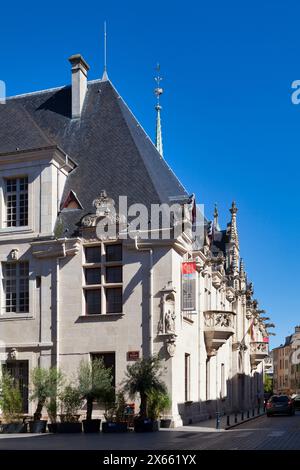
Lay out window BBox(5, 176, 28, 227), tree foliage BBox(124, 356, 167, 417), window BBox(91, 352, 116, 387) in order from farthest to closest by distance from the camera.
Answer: window BBox(5, 176, 28, 227) → window BBox(91, 352, 116, 387) → tree foliage BBox(124, 356, 167, 417)

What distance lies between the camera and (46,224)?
32.7 meters

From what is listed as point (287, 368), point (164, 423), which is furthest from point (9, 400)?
point (287, 368)

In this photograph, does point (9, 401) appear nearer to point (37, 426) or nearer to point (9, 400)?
point (9, 400)

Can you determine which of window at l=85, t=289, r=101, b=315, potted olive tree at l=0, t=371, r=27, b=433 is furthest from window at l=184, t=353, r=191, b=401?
potted olive tree at l=0, t=371, r=27, b=433

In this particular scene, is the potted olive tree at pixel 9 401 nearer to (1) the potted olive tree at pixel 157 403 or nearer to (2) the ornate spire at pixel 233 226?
(1) the potted olive tree at pixel 157 403

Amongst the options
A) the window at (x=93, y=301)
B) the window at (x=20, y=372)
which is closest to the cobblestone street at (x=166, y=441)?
the window at (x=20, y=372)

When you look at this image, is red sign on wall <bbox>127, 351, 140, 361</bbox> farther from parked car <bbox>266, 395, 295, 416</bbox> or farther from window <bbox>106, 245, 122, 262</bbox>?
parked car <bbox>266, 395, 295, 416</bbox>

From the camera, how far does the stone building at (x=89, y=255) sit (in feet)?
101

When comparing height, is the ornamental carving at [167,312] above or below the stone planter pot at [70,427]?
above

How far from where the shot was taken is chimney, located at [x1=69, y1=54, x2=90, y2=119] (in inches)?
1462

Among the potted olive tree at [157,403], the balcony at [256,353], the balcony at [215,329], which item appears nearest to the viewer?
the potted olive tree at [157,403]

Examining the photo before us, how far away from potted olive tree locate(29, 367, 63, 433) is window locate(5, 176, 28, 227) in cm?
708

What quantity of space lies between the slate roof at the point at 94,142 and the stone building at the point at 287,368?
4981 inches

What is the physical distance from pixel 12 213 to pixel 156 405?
11.0 metres
